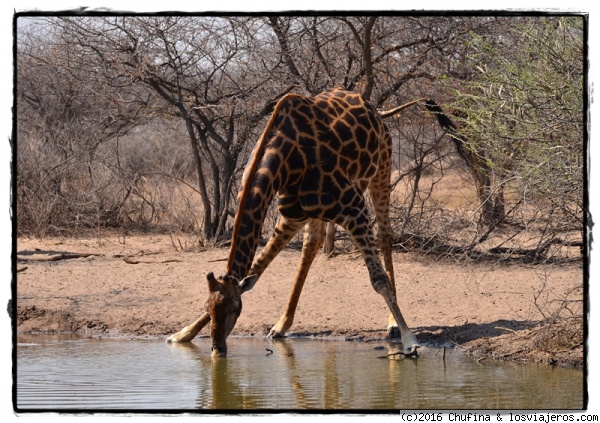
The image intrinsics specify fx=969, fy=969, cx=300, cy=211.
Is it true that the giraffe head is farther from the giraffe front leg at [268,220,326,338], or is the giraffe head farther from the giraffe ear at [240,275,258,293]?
the giraffe front leg at [268,220,326,338]

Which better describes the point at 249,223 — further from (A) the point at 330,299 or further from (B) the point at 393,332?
(A) the point at 330,299

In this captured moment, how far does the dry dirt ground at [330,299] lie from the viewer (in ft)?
29.0

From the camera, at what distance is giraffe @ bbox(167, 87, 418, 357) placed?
7617mm

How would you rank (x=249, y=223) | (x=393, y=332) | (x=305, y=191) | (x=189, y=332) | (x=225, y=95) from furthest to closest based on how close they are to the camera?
(x=225, y=95) < (x=393, y=332) < (x=189, y=332) < (x=305, y=191) < (x=249, y=223)

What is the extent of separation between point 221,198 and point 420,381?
248 inches

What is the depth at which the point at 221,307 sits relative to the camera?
7215 mm

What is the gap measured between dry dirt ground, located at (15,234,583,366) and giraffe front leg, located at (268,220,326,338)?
0.76 ft

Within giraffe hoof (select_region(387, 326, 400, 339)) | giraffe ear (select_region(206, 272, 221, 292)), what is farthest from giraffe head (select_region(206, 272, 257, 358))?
giraffe hoof (select_region(387, 326, 400, 339))

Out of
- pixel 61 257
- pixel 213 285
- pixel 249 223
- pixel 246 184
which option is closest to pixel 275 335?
pixel 249 223

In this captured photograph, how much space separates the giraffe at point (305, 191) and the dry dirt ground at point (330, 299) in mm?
532

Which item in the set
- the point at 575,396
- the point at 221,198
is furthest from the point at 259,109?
the point at 575,396

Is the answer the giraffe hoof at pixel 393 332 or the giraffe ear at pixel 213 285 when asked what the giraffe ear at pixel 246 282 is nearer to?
the giraffe ear at pixel 213 285

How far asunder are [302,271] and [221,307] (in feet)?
7.16

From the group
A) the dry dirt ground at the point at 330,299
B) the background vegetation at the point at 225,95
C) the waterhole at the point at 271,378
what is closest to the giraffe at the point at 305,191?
the waterhole at the point at 271,378
